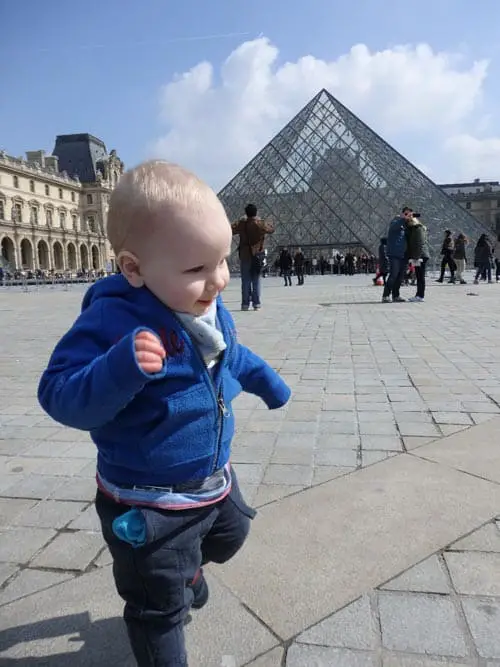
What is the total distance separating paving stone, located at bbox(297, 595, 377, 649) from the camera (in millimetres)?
1327

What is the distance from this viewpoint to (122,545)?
3.72ft

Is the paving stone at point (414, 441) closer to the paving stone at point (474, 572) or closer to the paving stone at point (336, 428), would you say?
the paving stone at point (336, 428)

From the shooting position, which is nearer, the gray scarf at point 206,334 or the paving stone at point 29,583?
the gray scarf at point 206,334

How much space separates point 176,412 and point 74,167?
97.5m

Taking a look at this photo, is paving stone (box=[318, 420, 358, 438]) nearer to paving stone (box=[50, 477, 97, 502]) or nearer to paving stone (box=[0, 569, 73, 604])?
paving stone (box=[50, 477, 97, 502])

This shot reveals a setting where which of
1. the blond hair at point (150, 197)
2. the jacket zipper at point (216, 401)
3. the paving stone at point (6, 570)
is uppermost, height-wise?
the blond hair at point (150, 197)

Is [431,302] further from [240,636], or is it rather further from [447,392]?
[240,636]

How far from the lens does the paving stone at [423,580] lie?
60.2 inches

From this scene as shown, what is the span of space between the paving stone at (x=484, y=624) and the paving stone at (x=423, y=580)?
8 cm

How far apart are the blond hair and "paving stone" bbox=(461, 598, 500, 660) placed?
1.20m

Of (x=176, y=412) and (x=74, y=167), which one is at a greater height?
(x=74, y=167)

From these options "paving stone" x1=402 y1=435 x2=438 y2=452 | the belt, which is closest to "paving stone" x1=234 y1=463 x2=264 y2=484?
"paving stone" x1=402 y1=435 x2=438 y2=452

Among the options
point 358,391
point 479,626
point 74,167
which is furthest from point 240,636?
point 74,167

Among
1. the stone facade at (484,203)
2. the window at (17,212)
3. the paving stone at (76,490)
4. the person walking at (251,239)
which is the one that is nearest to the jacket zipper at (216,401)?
the paving stone at (76,490)
